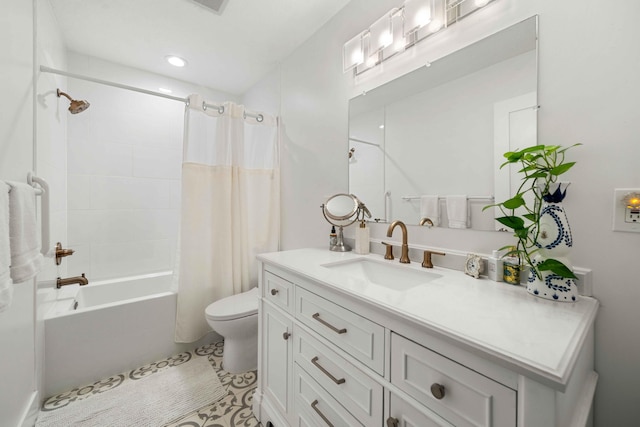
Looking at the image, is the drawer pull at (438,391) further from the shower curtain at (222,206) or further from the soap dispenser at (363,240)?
the shower curtain at (222,206)

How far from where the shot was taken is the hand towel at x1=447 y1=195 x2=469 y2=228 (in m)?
1.10

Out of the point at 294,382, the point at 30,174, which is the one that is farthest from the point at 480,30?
the point at 30,174

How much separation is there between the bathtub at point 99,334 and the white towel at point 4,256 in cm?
111

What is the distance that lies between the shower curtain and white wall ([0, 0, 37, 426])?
774mm

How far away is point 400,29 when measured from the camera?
1298 mm

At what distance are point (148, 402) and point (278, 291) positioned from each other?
1100 millimetres

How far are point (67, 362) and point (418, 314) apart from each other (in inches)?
84.0

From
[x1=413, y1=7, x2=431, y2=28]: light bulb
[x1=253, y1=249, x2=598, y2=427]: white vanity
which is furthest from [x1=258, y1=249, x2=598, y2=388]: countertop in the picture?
[x1=413, y1=7, x2=431, y2=28]: light bulb

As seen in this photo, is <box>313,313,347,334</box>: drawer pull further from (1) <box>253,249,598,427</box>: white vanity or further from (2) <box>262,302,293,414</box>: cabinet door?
(2) <box>262,302,293,414</box>: cabinet door

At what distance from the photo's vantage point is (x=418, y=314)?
65 centimetres

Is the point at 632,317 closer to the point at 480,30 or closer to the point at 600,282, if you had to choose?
the point at 600,282

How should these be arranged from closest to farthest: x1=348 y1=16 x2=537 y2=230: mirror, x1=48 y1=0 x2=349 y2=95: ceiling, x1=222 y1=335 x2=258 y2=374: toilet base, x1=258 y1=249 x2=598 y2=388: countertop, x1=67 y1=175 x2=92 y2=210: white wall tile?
x1=258 y1=249 x2=598 y2=388: countertop
x1=348 y1=16 x2=537 y2=230: mirror
x1=48 y1=0 x2=349 y2=95: ceiling
x1=222 y1=335 x2=258 y2=374: toilet base
x1=67 y1=175 x2=92 y2=210: white wall tile

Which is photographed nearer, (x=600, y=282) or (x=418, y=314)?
(x=418, y=314)

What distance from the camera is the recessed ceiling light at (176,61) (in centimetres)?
221
